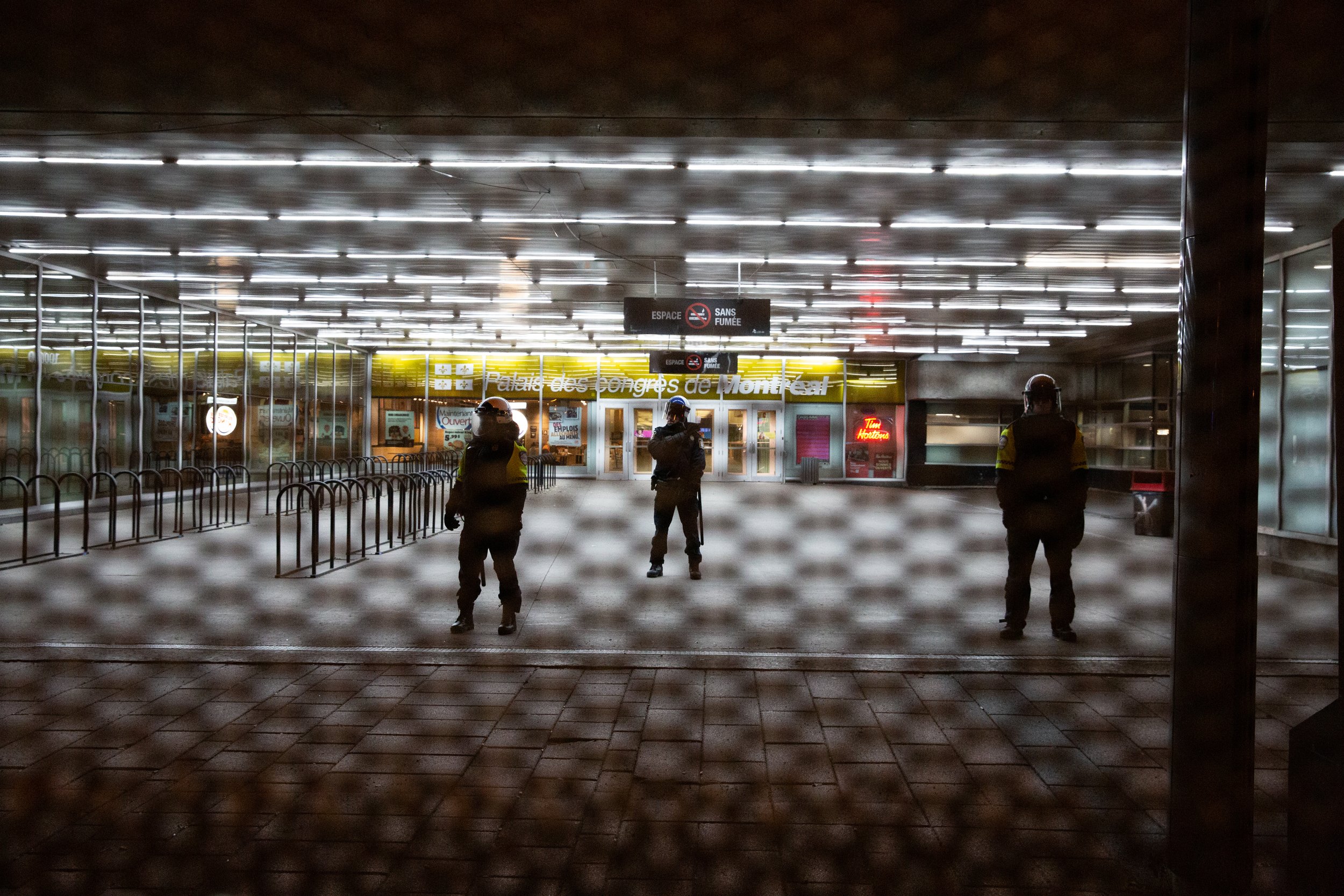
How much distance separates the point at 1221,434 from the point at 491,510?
10.4 ft

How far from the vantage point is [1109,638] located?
384cm

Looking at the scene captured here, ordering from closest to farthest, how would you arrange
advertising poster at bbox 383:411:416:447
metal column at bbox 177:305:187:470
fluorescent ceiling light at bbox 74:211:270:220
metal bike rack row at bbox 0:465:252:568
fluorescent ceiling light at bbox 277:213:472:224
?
metal bike rack row at bbox 0:465:252:568 → fluorescent ceiling light at bbox 74:211:270:220 → fluorescent ceiling light at bbox 277:213:472:224 → metal column at bbox 177:305:187:470 → advertising poster at bbox 383:411:416:447

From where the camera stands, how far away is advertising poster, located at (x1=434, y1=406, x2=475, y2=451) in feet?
63.9

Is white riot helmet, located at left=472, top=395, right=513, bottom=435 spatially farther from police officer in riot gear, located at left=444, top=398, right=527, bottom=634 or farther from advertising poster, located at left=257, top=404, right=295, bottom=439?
advertising poster, located at left=257, top=404, right=295, bottom=439

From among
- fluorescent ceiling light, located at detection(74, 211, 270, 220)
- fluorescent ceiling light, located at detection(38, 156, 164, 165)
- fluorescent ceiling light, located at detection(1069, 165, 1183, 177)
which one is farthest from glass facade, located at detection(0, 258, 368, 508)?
fluorescent ceiling light, located at detection(1069, 165, 1183, 177)

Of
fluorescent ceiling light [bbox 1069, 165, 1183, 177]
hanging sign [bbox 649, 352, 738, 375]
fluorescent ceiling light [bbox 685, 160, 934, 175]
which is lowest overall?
hanging sign [bbox 649, 352, 738, 375]

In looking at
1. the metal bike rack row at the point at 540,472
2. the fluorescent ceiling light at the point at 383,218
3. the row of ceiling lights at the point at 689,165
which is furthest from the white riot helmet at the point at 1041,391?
the metal bike rack row at the point at 540,472

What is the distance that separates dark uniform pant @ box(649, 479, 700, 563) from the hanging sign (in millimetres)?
6739

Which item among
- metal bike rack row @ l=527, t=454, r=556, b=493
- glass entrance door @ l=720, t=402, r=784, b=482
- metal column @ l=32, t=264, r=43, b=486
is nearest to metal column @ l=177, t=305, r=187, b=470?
metal column @ l=32, t=264, r=43, b=486

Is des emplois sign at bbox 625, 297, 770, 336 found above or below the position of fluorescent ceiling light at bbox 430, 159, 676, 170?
below

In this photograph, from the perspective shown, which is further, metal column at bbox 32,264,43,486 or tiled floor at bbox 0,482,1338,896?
metal column at bbox 32,264,43,486

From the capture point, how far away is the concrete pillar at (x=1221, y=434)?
155 cm

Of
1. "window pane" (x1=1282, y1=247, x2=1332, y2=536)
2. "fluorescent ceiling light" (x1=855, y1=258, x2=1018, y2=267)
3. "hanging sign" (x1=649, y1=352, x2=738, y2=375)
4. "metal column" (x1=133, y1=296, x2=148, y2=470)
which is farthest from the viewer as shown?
"hanging sign" (x1=649, y1=352, x2=738, y2=375)

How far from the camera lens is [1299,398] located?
6.62m
